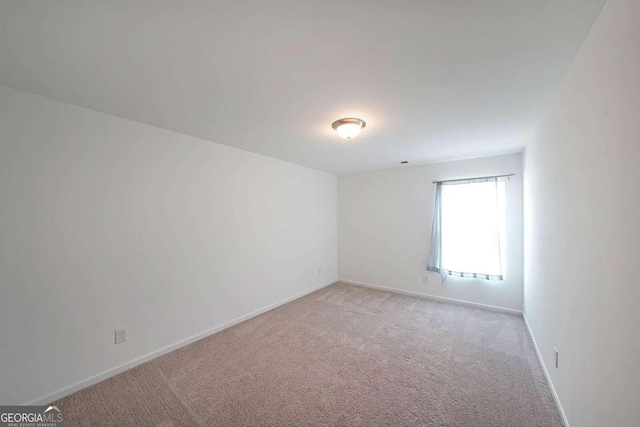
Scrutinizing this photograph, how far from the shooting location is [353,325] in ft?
10.1

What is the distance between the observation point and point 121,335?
215cm

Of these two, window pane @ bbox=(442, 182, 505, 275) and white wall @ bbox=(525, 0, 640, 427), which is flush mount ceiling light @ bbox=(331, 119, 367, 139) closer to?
white wall @ bbox=(525, 0, 640, 427)

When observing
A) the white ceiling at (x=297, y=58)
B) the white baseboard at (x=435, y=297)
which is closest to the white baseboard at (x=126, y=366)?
the white baseboard at (x=435, y=297)

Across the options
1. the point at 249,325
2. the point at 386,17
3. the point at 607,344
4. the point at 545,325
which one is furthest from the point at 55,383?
the point at 545,325

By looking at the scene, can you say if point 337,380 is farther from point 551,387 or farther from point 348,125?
point 348,125

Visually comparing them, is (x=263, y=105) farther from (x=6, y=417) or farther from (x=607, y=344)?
(x=6, y=417)

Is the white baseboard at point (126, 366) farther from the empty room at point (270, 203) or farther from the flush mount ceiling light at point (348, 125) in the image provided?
the flush mount ceiling light at point (348, 125)

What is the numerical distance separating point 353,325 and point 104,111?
346 cm

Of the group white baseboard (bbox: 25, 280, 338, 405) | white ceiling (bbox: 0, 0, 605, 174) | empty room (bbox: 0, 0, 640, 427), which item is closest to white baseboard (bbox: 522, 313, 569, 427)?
empty room (bbox: 0, 0, 640, 427)

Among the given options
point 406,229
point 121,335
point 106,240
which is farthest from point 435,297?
point 106,240

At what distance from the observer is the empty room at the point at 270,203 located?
1071mm
